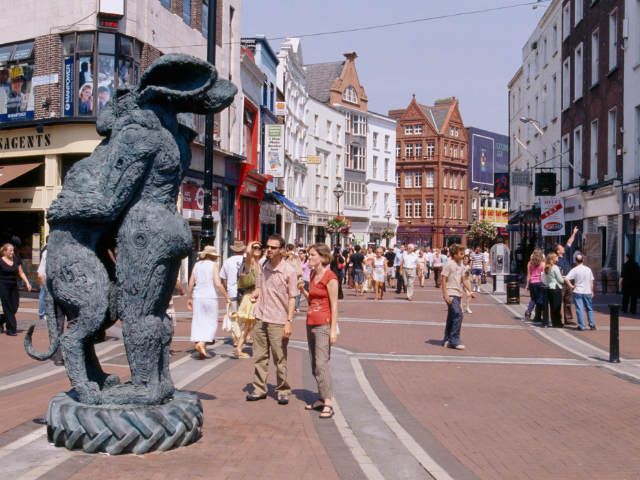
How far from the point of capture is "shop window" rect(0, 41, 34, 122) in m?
24.1

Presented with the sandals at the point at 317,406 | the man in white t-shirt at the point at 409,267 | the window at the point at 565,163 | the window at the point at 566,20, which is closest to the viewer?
the sandals at the point at 317,406

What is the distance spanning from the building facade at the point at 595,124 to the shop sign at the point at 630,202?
0.68 m

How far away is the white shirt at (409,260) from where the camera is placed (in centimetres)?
2631

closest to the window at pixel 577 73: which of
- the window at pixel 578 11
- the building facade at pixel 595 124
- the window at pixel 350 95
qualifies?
the building facade at pixel 595 124

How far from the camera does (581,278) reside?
1681 cm

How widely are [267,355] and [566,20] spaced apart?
3336cm

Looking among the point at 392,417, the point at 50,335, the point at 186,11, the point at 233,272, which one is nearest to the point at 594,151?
the point at 186,11

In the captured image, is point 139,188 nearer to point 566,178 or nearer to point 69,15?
point 69,15

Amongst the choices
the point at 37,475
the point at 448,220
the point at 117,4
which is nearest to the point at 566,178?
the point at 117,4

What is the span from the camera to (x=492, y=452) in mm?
6812

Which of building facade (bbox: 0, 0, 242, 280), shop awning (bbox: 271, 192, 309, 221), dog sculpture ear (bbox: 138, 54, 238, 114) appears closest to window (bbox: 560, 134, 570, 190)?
shop awning (bbox: 271, 192, 309, 221)

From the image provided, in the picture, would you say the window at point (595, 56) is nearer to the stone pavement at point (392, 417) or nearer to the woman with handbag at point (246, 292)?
the stone pavement at point (392, 417)

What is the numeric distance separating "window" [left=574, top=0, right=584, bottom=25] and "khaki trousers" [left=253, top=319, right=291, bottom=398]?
30.2 m

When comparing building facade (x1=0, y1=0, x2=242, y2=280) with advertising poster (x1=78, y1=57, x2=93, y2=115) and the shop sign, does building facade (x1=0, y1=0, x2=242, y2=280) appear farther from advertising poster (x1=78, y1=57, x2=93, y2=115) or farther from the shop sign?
the shop sign
